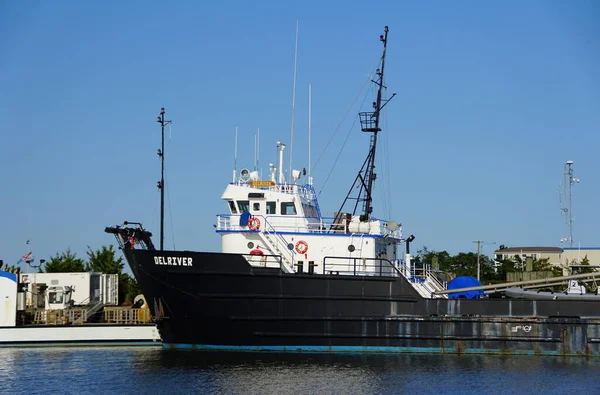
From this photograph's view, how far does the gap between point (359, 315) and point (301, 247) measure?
3.00 m

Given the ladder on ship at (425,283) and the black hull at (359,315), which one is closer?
the black hull at (359,315)

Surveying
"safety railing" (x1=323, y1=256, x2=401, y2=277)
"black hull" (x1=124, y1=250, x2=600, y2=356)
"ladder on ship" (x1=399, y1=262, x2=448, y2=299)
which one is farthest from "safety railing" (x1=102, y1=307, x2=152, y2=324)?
"ladder on ship" (x1=399, y1=262, x2=448, y2=299)

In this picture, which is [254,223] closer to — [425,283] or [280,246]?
[280,246]

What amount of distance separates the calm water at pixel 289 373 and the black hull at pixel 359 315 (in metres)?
0.49

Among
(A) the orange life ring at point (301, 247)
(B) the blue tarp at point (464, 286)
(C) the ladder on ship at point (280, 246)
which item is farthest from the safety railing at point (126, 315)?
(B) the blue tarp at point (464, 286)

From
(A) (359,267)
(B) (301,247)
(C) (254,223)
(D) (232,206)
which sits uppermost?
(D) (232,206)

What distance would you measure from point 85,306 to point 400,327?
13158mm

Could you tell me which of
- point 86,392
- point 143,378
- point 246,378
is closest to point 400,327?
point 246,378

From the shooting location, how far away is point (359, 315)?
26891mm

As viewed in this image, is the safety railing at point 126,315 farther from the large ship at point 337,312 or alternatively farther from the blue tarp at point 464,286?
the blue tarp at point 464,286

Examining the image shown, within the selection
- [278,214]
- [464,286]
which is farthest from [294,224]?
[464,286]

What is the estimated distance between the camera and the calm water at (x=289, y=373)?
2203 centimetres

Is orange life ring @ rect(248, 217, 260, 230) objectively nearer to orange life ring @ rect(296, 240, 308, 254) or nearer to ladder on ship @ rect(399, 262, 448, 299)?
orange life ring @ rect(296, 240, 308, 254)

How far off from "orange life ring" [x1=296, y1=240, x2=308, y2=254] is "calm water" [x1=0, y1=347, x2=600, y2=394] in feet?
11.3
